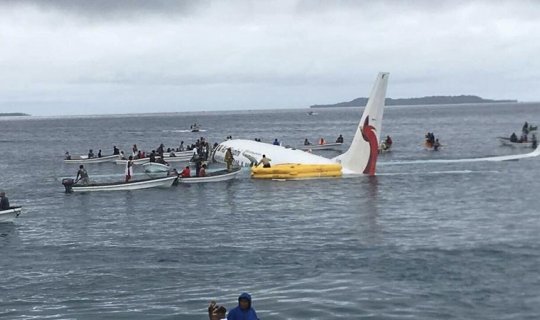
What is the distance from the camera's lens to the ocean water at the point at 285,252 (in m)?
22.3

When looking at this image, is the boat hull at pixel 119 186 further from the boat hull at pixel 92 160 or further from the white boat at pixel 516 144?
the white boat at pixel 516 144

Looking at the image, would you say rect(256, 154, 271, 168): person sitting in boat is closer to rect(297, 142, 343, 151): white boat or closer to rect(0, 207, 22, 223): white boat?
rect(0, 207, 22, 223): white boat

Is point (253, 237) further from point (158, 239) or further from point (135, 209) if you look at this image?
point (135, 209)

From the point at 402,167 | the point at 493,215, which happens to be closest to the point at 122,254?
the point at 493,215

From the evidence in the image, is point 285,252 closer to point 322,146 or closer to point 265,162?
point 265,162

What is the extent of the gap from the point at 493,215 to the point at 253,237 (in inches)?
569

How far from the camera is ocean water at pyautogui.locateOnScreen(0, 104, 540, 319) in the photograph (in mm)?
22344

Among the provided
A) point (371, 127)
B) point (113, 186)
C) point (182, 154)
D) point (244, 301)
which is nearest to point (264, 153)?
point (371, 127)

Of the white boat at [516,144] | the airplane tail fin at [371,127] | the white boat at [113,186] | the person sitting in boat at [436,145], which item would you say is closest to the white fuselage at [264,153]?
the airplane tail fin at [371,127]

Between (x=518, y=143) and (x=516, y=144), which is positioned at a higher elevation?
(x=518, y=143)

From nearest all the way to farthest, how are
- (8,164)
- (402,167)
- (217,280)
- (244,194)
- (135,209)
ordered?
(217,280)
(135,209)
(244,194)
(402,167)
(8,164)

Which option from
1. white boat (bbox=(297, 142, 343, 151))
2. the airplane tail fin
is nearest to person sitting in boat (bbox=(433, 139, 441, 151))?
white boat (bbox=(297, 142, 343, 151))

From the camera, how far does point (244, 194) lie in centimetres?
5109

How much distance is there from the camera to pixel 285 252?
1168 inches
